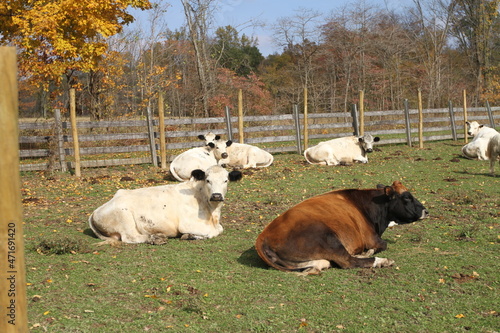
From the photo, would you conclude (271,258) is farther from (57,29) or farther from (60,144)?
(57,29)

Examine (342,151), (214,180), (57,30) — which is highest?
(57,30)

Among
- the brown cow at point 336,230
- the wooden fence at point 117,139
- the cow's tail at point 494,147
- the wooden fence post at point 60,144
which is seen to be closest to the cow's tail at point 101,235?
the brown cow at point 336,230

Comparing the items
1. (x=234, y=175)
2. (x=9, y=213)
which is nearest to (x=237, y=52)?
(x=234, y=175)

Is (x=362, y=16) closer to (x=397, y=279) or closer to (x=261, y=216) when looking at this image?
→ (x=261, y=216)

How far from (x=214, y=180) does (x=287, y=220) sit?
6.15 ft

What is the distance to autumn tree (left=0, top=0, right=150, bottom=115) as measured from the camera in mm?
17422

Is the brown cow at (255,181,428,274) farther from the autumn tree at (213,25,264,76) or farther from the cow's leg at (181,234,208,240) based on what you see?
the autumn tree at (213,25,264,76)

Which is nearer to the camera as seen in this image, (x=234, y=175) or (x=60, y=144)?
(x=234, y=175)

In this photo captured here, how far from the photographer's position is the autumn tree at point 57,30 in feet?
57.2

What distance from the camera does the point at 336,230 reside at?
572 centimetres

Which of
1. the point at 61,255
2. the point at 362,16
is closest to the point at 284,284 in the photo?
the point at 61,255

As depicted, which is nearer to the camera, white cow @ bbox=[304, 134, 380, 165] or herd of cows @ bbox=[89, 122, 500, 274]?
herd of cows @ bbox=[89, 122, 500, 274]

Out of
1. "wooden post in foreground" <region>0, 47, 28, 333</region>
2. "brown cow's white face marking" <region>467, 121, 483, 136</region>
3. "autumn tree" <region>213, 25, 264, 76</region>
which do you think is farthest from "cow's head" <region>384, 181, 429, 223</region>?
"autumn tree" <region>213, 25, 264, 76</region>

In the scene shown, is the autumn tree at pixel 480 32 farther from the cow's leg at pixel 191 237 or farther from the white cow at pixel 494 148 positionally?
the cow's leg at pixel 191 237
